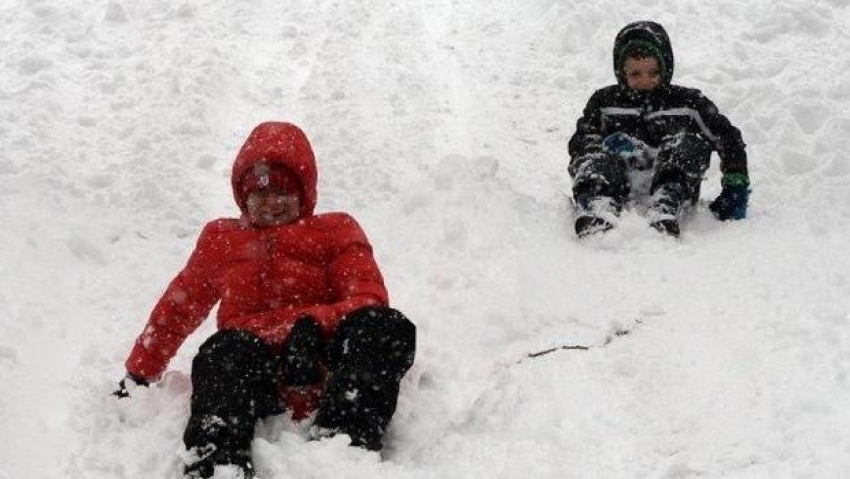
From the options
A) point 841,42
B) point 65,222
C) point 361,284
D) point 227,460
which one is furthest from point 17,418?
point 841,42

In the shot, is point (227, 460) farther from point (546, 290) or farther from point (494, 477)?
point (546, 290)

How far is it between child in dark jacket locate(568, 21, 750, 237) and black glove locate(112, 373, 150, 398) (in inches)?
100

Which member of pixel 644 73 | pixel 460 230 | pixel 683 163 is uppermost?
pixel 644 73

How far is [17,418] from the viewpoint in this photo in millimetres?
3736

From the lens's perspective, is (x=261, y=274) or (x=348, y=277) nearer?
(x=348, y=277)

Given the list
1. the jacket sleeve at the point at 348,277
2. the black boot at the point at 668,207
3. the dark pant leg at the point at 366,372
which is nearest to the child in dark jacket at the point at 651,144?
the black boot at the point at 668,207

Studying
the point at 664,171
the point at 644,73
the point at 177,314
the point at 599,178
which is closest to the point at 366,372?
the point at 177,314

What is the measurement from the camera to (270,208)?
13.7 feet

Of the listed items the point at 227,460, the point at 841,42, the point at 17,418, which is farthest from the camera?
the point at 841,42

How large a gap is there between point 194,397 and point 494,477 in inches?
43.9

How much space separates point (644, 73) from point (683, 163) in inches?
28.5

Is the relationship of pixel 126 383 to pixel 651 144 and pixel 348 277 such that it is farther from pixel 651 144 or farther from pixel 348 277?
pixel 651 144

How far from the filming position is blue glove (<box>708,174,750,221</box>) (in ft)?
17.5

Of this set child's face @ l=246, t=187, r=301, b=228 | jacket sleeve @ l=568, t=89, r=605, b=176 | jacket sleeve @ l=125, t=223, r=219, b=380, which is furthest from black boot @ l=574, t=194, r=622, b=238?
jacket sleeve @ l=125, t=223, r=219, b=380
